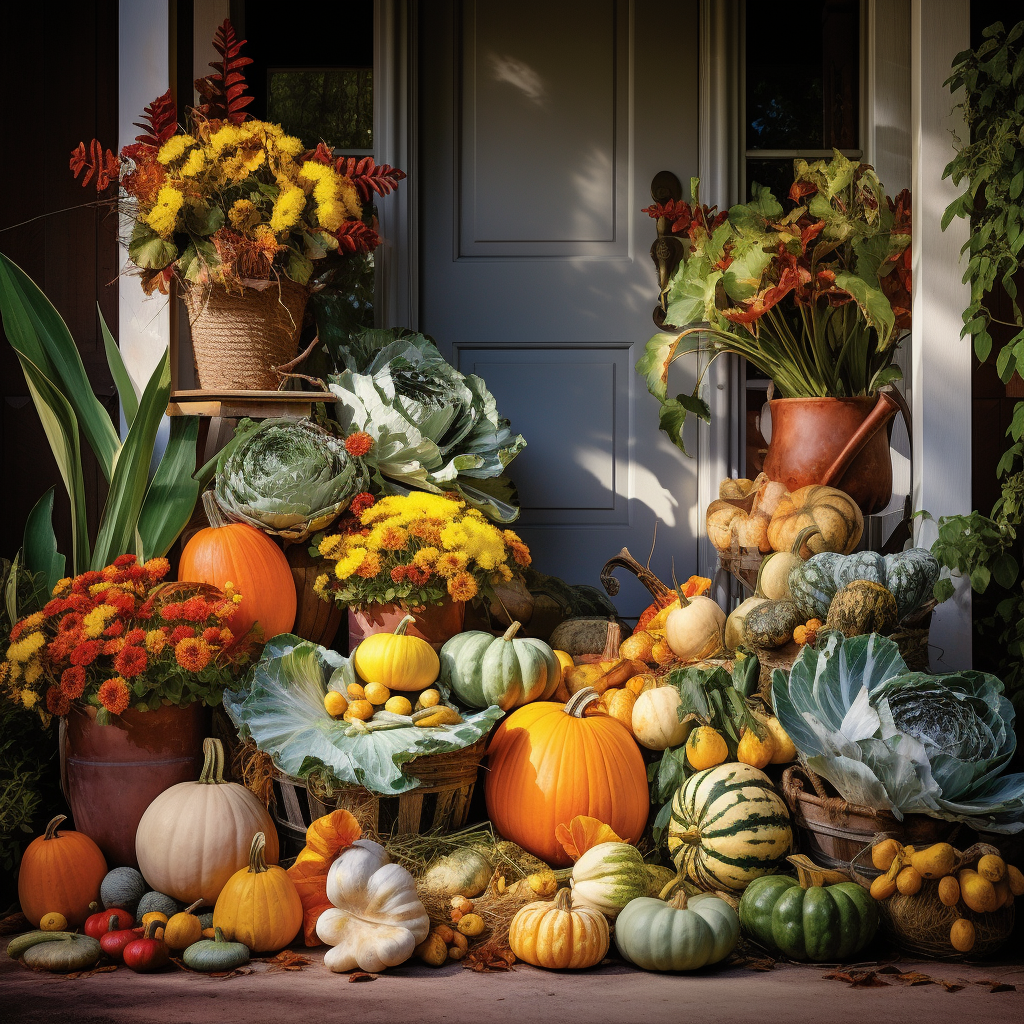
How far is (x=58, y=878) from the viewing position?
2160 millimetres

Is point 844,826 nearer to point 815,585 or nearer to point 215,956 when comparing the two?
point 815,585

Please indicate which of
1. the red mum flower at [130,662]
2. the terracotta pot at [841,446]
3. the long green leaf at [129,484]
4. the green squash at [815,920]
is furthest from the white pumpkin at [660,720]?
the long green leaf at [129,484]

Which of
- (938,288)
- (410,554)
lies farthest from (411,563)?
(938,288)

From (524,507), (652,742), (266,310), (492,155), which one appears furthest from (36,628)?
(492,155)

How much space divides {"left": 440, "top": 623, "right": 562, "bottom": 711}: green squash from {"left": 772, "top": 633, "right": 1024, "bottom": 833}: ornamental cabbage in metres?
Answer: 0.61

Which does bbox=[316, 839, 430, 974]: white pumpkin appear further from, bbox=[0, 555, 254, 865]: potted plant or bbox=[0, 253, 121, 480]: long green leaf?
bbox=[0, 253, 121, 480]: long green leaf

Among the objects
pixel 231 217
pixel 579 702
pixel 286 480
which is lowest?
pixel 579 702

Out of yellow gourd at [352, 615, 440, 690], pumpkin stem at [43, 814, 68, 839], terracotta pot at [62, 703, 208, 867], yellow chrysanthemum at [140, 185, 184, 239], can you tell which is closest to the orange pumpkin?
pumpkin stem at [43, 814, 68, 839]

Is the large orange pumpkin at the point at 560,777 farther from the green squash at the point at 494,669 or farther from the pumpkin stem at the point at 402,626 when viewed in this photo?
the pumpkin stem at the point at 402,626

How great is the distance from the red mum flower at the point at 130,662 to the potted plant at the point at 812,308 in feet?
5.54

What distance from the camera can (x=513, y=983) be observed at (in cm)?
192

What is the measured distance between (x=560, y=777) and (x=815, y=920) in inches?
25.4

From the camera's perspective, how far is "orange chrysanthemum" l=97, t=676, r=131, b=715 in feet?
7.27

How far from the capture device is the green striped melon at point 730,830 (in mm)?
2143
